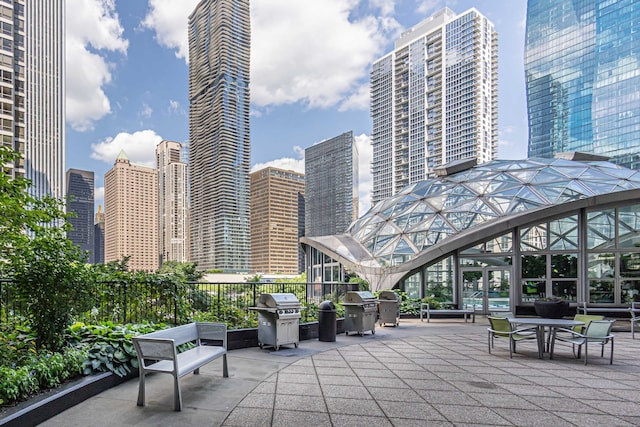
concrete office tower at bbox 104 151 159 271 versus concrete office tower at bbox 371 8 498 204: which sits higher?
concrete office tower at bbox 371 8 498 204

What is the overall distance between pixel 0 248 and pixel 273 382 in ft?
14.3

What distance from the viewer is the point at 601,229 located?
18672 mm

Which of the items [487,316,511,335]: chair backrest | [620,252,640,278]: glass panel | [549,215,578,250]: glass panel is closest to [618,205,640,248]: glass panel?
[620,252,640,278]: glass panel

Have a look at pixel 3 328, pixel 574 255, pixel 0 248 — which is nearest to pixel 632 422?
pixel 0 248

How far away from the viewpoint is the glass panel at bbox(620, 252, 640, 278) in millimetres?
17891

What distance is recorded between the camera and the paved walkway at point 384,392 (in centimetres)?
498

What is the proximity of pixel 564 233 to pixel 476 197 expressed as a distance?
14.9 ft

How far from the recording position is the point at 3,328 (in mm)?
6629

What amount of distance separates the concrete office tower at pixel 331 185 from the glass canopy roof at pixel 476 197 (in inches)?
3603

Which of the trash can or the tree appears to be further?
the trash can

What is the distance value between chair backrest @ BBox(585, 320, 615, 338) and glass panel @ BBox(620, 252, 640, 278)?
11.7 metres

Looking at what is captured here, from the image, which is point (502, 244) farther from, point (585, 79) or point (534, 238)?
point (585, 79)

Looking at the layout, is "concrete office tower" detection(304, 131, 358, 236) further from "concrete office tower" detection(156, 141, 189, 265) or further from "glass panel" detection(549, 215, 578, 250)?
"glass panel" detection(549, 215, 578, 250)

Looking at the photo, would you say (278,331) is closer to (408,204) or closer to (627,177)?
(408,204)
